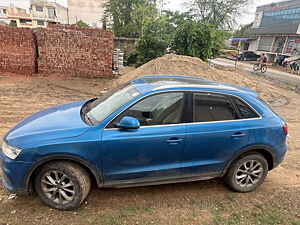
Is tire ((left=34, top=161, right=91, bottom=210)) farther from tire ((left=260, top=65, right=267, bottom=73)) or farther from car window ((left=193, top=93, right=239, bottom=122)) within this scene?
tire ((left=260, top=65, right=267, bottom=73))

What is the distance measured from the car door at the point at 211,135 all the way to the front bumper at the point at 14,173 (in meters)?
2.04

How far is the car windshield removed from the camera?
9.47ft

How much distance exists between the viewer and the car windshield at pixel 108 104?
114 inches

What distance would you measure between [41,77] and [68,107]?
28.0 ft

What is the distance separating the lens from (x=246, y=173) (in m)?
3.31

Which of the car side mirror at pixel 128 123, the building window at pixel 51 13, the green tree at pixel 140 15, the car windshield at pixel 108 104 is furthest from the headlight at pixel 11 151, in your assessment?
the building window at pixel 51 13

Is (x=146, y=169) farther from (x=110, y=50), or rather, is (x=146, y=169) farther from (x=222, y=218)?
(x=110, y=50)

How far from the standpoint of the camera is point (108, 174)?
9.10 ft

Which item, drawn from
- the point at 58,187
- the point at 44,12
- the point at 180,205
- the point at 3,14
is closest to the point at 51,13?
the point at 44,12

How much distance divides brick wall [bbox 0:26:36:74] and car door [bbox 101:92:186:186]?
10011mm

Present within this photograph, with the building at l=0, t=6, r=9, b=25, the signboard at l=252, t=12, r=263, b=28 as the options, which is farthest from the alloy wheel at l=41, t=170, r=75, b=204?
the building at l=0, t=6, r=9, b=25

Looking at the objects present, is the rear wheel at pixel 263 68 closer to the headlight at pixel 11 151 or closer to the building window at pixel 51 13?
the headlight at pixel 11 151

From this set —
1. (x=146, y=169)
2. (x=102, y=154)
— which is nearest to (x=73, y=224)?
(x=102, y=154)

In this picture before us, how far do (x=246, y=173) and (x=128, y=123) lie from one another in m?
2.07
